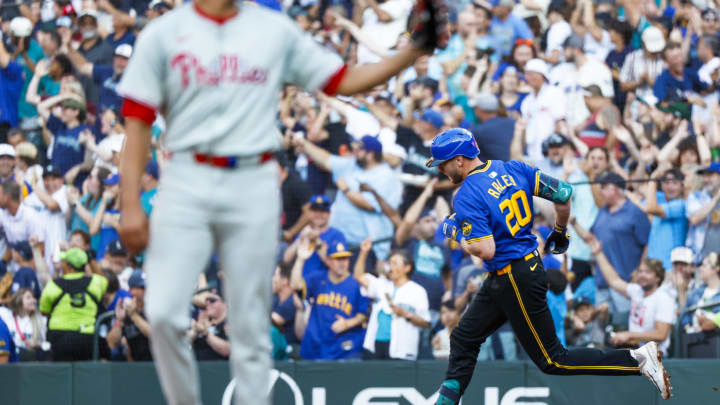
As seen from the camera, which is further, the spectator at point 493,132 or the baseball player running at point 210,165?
the spectator at point 493,132

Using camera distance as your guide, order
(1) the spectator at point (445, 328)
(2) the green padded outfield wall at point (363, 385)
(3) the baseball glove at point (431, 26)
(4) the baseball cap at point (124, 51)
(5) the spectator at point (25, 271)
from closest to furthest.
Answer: (3) the baseball glove at point (431, 26), (2) the green padded outfield wall at point (363, 385), (1) the spectator at point (445, 328), (5) the spectator at point (25, 271), (4) the baseball cap at point (124, 51)

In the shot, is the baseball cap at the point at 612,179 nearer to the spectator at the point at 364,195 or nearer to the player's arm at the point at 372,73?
the spectator at the point at 364,195

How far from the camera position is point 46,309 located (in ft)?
33.8

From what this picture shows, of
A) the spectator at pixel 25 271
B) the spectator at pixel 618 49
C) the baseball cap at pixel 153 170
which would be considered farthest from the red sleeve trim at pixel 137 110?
the spectator at pixel 618 49

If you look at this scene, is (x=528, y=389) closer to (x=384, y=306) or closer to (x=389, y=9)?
(x=384, y=306)

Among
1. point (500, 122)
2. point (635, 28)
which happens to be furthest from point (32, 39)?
point (635, 28)

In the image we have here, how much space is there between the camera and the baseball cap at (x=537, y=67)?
11.9 m

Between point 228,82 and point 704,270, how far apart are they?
6.56m

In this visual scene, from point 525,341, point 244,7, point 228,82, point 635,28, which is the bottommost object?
point 525,341

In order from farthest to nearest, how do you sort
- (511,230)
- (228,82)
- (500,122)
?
(500,122), (511,230), (228,82)

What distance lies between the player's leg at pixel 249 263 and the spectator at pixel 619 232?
20.7 feet

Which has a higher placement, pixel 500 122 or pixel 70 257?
pixel 500 122

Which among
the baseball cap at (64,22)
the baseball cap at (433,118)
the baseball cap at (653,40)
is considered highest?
the baseball cap at (64,22)

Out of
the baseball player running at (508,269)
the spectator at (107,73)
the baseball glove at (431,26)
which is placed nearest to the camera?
the baseball glove at (431,26)
